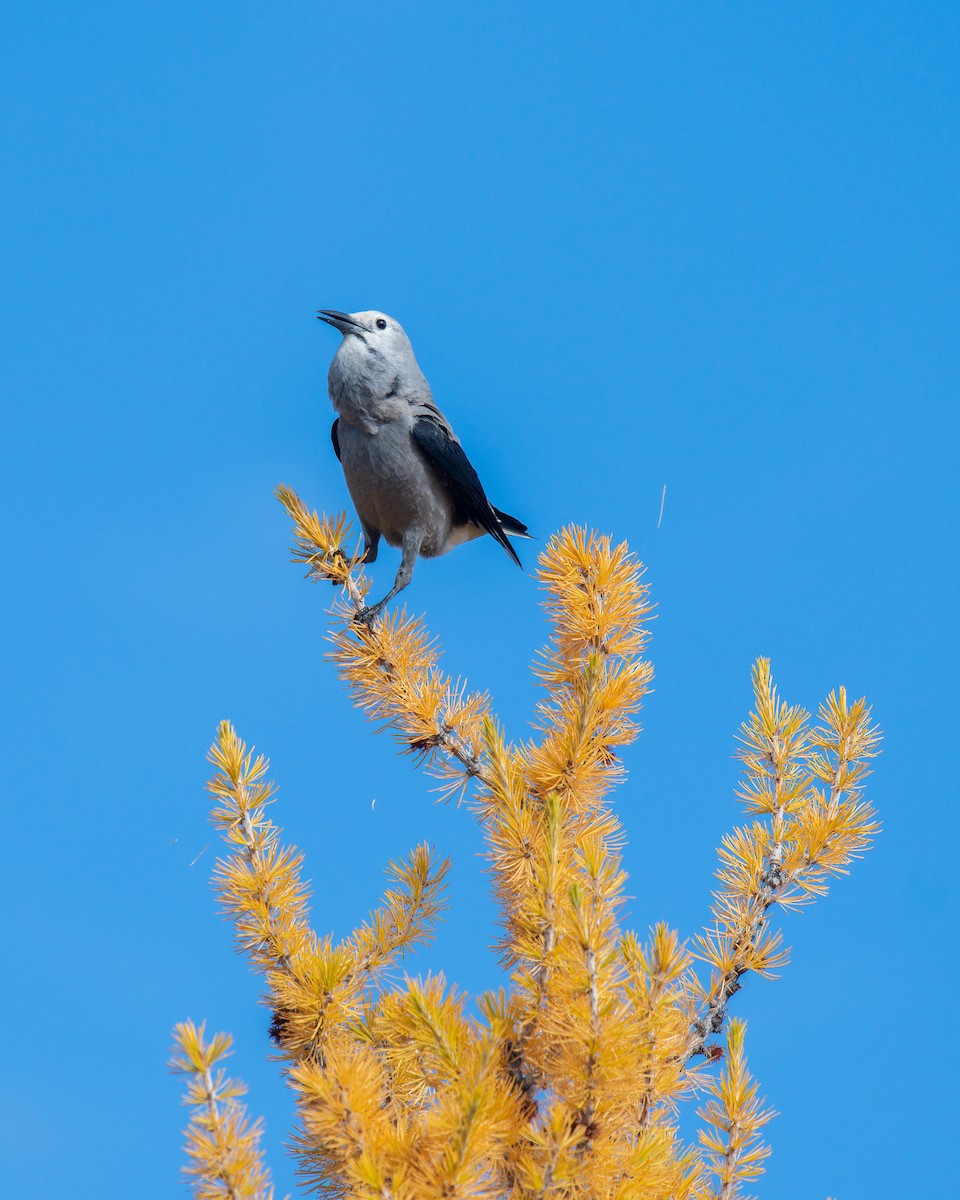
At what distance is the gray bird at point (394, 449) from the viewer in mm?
5254

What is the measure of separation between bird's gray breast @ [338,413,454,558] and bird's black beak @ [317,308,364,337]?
481mm

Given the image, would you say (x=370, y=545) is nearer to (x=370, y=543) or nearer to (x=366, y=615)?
(x=370, y=543)

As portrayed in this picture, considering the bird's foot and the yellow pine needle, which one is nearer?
the yellow pine needle

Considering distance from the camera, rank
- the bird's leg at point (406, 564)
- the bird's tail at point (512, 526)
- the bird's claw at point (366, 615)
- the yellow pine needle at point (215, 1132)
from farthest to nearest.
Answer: the bird's tail at point (512, 526) → the bird's leg at point (406, 564) → the bird's claw at point (366, 615) → the yellow pine needle at point (215, 1132)

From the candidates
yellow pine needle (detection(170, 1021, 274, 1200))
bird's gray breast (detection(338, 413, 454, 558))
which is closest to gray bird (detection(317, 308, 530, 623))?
bird's gray breast (detection(338, 413, 454, 558))

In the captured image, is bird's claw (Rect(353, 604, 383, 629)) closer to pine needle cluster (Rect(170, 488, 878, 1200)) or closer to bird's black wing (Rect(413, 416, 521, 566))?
pine needle cluster (Rect(170, 488, 878, 1200))

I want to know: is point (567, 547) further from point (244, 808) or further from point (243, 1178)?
point (243, 1178)

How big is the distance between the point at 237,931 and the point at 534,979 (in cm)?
93

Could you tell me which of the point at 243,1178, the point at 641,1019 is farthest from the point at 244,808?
the point at 641,1019

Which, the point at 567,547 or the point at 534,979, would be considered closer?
the point at 534,979

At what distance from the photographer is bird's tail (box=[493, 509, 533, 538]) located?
20.1 feet

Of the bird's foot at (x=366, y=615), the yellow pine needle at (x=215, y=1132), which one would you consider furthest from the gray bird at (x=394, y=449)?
the yellow pine needle at (x=215, y=1132)

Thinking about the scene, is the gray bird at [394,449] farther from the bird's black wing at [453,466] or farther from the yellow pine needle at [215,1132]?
the yellow pine needle at [215,1132]

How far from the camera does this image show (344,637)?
3.78 m
